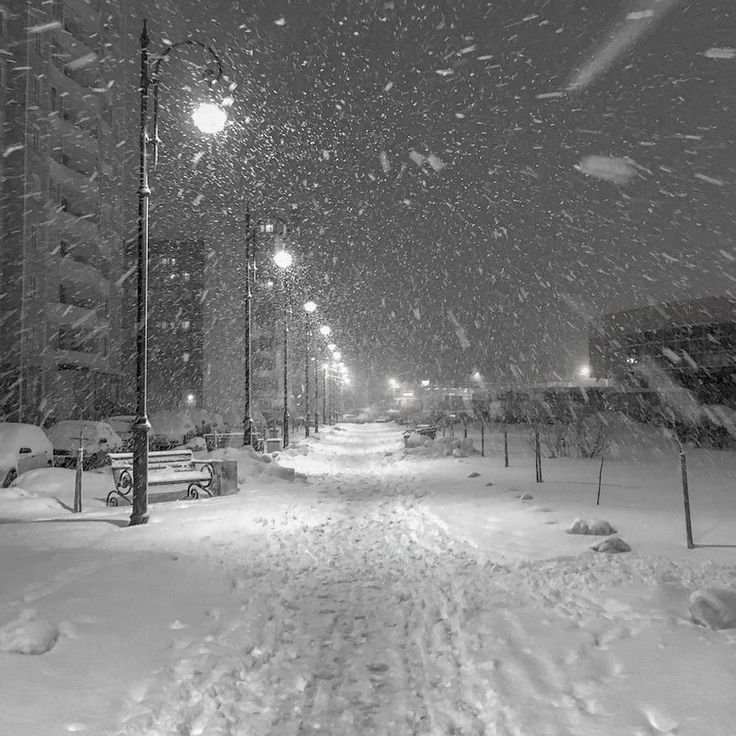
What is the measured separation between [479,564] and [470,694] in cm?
334

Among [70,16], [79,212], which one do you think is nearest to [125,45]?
[70,16]

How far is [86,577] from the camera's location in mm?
6176

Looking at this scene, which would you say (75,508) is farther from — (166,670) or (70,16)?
(70,16)

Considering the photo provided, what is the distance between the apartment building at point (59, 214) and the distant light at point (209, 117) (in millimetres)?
31305

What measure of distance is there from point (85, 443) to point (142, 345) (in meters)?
11.8

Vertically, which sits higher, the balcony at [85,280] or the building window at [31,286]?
the balcony at [85,280]

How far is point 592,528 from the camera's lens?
8430mm

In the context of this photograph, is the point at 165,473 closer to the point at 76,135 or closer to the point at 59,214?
the point at 59,214

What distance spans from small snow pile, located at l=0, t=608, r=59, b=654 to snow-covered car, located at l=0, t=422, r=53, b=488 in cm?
1142

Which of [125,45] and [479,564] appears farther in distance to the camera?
[125,45]

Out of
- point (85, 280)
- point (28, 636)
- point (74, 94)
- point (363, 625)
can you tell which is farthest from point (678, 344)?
point (28, 636)

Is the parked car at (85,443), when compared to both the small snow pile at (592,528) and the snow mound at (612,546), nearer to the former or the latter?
the small snow pile at (592,528)

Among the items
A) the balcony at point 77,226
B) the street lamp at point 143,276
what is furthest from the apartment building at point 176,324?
the street lamp at point 143,276

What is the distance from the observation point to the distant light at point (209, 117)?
9.74 metres
